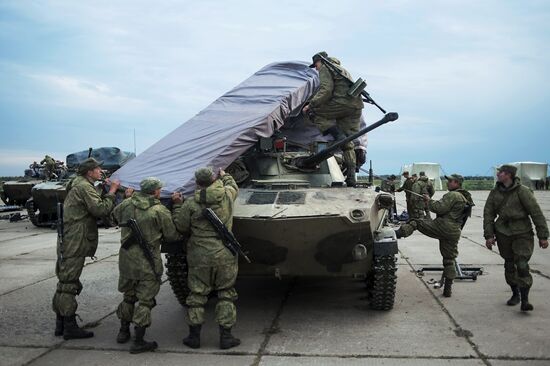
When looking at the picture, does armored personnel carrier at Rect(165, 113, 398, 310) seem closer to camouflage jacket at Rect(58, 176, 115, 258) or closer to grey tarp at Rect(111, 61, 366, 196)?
Result: grey tarp at Rect(111, 61, 366, 196)

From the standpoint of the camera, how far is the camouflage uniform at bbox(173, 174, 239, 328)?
5109 mm

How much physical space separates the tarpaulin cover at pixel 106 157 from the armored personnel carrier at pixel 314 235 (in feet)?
41.4

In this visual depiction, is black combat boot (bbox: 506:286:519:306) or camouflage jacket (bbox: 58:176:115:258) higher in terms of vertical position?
camouflage jacket (bbox: 58:176:115:258)

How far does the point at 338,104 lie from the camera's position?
7.73 metres

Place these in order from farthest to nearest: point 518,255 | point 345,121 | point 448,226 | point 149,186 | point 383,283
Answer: point 345,121 → point 448,226 → point 518,255 → point 383,283 → point 149,186

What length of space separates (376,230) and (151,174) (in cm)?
275

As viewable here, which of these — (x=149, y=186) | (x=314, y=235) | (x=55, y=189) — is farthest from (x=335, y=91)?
(x=55, y=189)

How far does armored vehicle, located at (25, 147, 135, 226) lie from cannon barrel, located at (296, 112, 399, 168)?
7.30m

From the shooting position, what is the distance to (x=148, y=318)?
16.7 feet

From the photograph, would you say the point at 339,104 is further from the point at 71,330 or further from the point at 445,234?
the point at 71,330

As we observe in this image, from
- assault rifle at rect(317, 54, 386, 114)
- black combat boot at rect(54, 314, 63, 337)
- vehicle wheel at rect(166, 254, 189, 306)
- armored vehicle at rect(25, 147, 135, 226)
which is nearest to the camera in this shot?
black combat boot at rect(54, 314, 63, 337)

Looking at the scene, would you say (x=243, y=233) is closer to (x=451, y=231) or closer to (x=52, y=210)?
(x=451, y=231)

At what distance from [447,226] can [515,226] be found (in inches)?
35.5

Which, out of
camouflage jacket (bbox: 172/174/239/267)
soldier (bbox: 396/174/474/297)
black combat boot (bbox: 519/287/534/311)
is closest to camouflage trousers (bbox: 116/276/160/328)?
camouflage jacket (bbox: 172/174/239/267)
